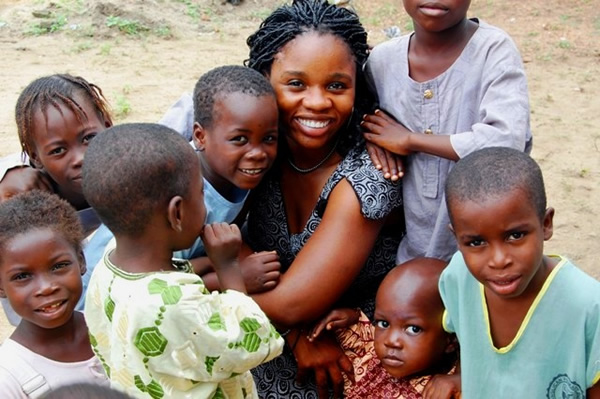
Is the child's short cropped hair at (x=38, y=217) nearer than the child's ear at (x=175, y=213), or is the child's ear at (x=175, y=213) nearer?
the child's ear at (x=175, y=213)

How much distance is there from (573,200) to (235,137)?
14.5 feet

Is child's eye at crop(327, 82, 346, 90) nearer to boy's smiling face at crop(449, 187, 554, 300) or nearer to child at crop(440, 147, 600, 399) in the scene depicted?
child at crop(440, 147, 600, 399)

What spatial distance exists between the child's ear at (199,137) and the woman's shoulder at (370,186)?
0.50m

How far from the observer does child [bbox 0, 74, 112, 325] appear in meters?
2.83

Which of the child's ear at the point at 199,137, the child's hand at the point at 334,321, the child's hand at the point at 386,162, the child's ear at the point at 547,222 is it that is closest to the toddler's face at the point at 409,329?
the child's hand at the point at 334,321

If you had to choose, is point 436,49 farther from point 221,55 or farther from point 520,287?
point 221,55

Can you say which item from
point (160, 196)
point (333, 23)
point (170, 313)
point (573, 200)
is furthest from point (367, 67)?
point (573, 200)

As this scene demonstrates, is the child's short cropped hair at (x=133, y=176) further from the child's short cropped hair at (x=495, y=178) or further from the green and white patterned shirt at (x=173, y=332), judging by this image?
the child's short cropped hair at (x=495, y=178)

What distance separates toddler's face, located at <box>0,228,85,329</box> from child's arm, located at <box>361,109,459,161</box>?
3.72ft

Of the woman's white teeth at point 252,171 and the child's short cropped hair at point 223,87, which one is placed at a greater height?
the child's short cropped hair at point 223,87

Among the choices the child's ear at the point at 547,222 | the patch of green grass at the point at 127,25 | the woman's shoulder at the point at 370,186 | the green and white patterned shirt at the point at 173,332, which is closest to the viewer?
the green and white patterned shirt at the point at 173,332

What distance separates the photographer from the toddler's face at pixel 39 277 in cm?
242

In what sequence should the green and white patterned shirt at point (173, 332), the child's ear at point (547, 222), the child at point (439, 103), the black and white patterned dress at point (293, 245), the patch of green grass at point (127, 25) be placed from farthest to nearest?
the patch of green grass at point (127, 25) → the black and white patterned dress at point (293, 245) → the child at point (439, 103) → the child's ear at point (547, 222) → the green and white patterned shirt at point (173, 332)

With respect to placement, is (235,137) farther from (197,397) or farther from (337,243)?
(197,397)
